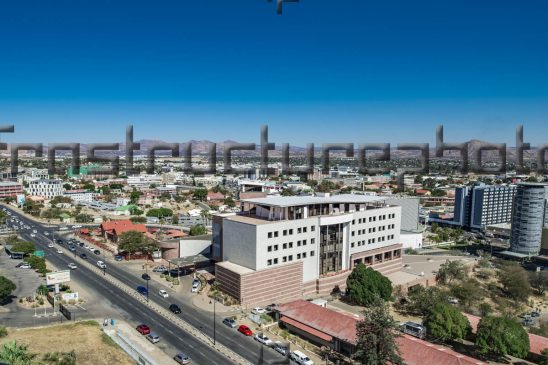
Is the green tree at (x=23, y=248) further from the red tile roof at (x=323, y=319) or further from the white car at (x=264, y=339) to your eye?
the white car at (x=264, y=339)

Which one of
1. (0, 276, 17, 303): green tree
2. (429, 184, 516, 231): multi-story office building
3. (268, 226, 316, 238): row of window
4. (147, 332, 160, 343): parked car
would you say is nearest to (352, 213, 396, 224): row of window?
(268, 226, 316, 238): row of window

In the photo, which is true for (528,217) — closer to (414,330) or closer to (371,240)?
(371,240)

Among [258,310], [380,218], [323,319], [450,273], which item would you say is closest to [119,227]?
[258,310]

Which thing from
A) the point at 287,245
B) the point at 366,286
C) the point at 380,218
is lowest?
the point at 366,286

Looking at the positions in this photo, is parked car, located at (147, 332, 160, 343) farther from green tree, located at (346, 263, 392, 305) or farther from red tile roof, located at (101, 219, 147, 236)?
red tile roof, located at (101, 219, 147, 236)

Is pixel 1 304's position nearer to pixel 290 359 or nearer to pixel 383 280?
pixel 290 359
